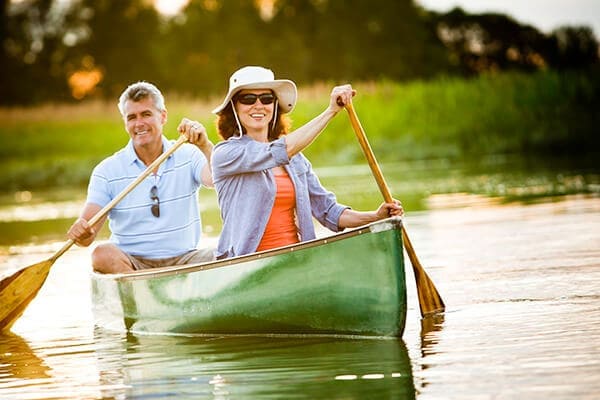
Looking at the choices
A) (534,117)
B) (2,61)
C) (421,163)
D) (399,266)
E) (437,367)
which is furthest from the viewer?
(2,61)

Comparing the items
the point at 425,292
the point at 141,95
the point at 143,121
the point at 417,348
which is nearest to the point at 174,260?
the point at 143,121

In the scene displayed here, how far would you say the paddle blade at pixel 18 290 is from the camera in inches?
282

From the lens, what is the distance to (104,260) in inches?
268

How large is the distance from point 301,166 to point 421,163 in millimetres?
13566

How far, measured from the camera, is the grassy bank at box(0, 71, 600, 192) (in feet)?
67.6

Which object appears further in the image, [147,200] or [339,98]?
[147,200]

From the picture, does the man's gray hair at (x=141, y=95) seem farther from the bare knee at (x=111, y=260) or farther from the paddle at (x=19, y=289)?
the paddle at (x=19, y=289)

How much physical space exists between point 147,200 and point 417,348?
6.23ft

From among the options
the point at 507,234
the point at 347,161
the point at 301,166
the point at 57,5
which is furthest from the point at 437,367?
the point at 57,5

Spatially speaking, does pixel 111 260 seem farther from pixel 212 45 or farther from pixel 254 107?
pixel 212 45

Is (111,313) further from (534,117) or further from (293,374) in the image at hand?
(534,117)

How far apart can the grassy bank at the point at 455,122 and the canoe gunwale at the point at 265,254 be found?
42.9 feet

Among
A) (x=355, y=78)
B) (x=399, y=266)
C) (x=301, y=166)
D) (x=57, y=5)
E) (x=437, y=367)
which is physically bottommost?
(x=437, y=367)

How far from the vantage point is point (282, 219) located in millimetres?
6059
